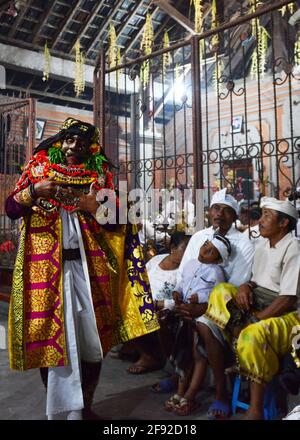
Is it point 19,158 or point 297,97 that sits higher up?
point 297,97

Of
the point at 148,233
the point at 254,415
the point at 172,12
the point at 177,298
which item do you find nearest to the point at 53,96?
the point at 172,12

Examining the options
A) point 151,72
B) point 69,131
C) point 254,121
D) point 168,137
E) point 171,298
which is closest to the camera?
point 69,131

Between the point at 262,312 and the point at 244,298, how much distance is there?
141 mm

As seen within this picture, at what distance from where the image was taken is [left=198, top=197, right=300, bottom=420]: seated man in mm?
2336

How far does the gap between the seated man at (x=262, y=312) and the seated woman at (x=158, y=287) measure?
0.70 metres

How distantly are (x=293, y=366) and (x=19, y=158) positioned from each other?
5.99 meters

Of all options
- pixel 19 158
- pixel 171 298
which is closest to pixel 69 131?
pixel 171 298

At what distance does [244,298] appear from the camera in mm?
2629

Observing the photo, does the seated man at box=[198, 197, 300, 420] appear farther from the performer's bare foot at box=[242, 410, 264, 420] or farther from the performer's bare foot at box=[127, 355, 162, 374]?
the performer's bare foot at box=[127, 355, 162, 374]

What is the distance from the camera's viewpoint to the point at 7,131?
7.23m

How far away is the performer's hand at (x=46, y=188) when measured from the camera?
2.19m

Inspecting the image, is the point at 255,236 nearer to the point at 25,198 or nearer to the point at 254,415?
the point at 254,415

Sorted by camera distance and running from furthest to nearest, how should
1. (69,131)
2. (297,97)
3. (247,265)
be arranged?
1. (297,97)
2. (247,265)
3. (69,131)
